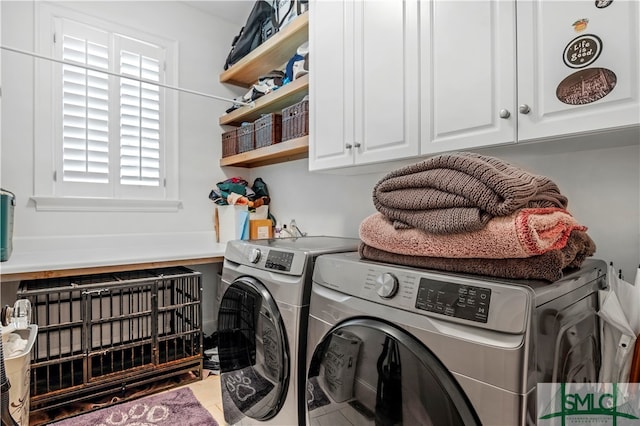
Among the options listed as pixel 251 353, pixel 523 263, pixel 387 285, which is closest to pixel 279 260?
pixel 251 353

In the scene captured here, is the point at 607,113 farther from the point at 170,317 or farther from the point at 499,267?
the point at 170,317

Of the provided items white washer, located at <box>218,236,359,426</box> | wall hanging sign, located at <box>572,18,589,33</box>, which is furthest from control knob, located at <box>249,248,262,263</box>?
wall hanging sign, located at <box>572,18,589,33</box>

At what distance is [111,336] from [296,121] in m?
1.56

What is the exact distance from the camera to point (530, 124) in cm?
104

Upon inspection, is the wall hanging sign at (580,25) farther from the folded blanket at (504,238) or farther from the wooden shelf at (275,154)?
the wooden shelf at (275,154)

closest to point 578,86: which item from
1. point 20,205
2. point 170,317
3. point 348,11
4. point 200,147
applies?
point 348,11

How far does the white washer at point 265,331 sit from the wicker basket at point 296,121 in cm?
79

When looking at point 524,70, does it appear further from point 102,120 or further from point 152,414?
point 102,120

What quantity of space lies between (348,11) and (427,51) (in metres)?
0.54

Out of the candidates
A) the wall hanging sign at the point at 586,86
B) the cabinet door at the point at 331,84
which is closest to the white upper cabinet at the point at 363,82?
the cabinet door at the point at 331,84

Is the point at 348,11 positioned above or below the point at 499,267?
above

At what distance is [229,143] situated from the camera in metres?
2.89

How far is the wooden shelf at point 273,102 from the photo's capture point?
2.04 metres

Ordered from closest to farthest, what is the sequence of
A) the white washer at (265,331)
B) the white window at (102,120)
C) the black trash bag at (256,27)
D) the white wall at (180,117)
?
the white washer at (265,331), the white wall at (180,117), the white window at (102,120), the black trash bag at (256,27)
